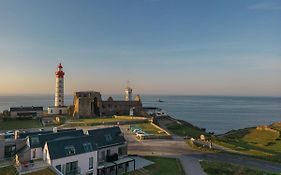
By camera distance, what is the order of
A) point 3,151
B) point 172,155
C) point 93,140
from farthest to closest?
point 172,155, point 93,140, point 3,151

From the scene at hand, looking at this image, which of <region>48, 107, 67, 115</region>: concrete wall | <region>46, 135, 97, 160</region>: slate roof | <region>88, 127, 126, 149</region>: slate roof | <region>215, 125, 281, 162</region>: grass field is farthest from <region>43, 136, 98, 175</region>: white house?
<region>48, 107, 67, 115</region>: concrete wall

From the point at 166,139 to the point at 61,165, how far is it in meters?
23.2

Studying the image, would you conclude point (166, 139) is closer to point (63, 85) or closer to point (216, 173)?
point (216, 173)

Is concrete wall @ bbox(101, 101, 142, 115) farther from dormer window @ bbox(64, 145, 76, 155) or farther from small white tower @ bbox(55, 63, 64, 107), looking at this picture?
dormer window @ bbox(64, 145, 76, 155)

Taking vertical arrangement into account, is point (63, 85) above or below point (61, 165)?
above

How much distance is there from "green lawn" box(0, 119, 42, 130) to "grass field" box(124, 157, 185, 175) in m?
29.9

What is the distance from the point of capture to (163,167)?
2953 cm

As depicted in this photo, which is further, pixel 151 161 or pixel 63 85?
pixel 63 85

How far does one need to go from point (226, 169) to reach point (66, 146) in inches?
711

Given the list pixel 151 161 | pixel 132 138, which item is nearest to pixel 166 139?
pixel 132 138

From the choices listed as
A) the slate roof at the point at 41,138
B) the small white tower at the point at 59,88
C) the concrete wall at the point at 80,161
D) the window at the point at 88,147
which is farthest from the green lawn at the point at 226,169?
the small white tower at the point at 59,88

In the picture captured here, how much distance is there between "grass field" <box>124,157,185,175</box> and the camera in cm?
2778

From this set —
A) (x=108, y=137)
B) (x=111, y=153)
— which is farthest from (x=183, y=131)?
(x=111, y=153)

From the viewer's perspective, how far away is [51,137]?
A: 91.4 feet
